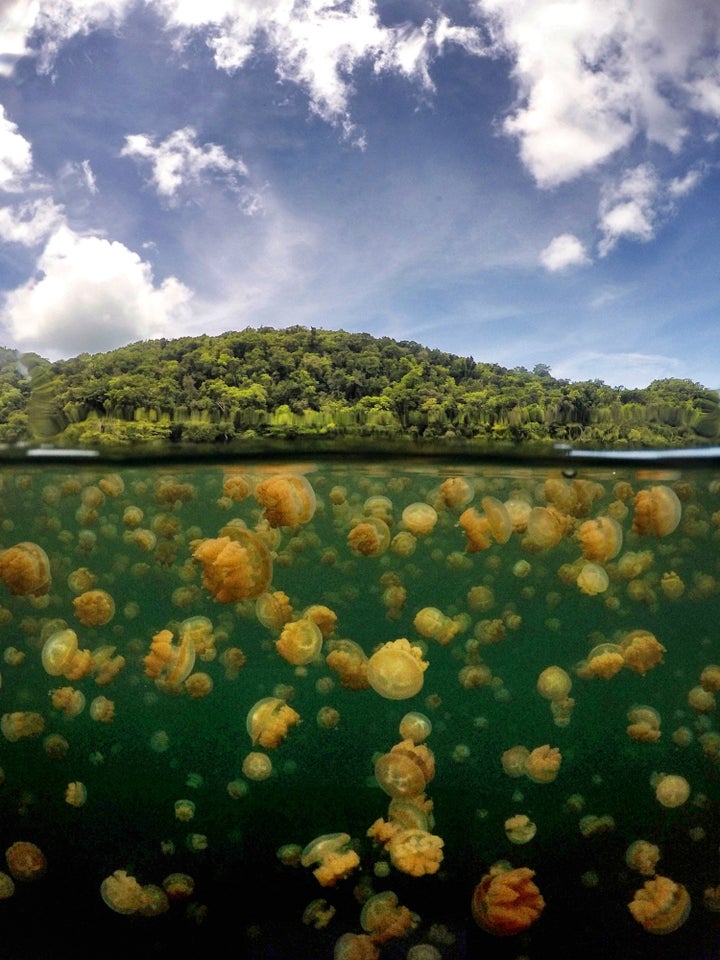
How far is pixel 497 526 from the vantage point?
20.6ft

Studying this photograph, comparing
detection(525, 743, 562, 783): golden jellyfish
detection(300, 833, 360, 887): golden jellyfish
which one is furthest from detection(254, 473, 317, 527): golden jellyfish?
detection(525, 743, 562, 783): golden jellyfish

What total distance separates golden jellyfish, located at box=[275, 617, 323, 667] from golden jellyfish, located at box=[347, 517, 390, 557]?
2.84 feet

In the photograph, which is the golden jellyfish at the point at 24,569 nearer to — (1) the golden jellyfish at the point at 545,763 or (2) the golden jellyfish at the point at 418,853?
(2) the golden jellyfish at the point at 418,853

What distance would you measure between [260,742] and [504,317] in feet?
14.2

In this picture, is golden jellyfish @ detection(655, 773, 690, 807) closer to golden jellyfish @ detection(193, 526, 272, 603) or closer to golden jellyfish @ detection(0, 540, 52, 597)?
golden jellyfish @ detection(193, 526, 272, 603)

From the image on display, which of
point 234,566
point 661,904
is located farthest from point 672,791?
point 234,566


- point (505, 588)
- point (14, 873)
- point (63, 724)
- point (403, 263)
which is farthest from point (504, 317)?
point (505, 588)

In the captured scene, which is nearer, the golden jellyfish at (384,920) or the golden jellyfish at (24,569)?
the golden jellyfish at (384,920)

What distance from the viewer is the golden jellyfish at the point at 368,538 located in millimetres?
6189

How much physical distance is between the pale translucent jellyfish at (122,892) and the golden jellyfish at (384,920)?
6.34 feet

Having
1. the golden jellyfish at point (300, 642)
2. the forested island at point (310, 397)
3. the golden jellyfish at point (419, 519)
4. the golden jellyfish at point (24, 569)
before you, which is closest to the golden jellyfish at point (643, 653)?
the forested island at point (310, 397)

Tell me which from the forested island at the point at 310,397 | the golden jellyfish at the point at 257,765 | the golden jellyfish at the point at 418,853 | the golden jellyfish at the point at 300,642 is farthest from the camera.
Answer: the golden jellyfish at the point at 300,642

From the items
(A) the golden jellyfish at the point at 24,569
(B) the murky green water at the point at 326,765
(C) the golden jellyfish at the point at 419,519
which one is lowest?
(B) the murky green water at the point at 326,765

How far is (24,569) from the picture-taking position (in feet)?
18.0
